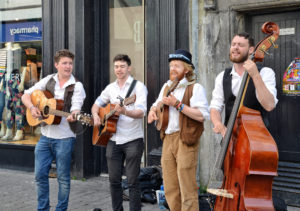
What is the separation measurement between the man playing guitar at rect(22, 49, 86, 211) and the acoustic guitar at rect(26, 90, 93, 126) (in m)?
0.05

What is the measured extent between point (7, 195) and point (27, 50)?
129 inches

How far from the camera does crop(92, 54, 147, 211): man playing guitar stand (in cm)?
441

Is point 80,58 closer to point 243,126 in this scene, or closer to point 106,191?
point 106,191

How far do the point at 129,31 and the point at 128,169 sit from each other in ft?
11.0

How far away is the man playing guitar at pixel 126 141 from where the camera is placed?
174 inches

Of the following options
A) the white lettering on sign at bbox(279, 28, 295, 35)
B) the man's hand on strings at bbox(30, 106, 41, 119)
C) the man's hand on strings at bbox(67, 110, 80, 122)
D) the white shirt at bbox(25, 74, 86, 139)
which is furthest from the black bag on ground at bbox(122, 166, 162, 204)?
the white lettering on sign at bbox(279, 28, 295, 35)

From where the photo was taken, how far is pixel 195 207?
3881 millimetres

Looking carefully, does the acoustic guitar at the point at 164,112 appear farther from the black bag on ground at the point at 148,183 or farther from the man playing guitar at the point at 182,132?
the black bag on ground at the point at 148,183

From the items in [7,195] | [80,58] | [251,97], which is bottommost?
[7,195]

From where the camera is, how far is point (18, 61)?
8273mm

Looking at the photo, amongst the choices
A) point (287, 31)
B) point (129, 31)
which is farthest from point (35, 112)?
point (287, 31)

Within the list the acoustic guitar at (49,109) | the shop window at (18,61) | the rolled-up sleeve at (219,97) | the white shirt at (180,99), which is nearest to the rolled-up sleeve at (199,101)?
the white shirt at (180,99)

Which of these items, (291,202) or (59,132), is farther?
(291,202)

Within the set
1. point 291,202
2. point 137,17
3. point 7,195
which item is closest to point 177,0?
point 137,17
